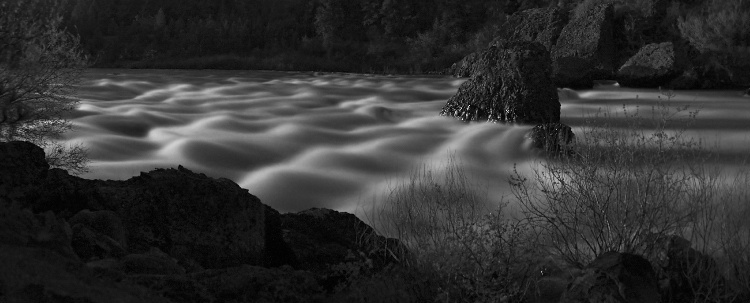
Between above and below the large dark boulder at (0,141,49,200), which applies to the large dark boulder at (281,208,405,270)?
below

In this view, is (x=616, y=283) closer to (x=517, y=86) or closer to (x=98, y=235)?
(x=98, y=235)

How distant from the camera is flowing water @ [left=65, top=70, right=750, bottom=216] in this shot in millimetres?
8180

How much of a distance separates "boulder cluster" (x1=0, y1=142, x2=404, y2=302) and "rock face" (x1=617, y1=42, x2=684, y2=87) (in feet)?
47.1

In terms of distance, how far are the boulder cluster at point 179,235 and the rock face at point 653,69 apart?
14.4m

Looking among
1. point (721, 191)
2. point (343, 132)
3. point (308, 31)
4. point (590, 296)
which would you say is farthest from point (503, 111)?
point (308, 31)

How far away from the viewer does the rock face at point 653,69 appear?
1730 cm

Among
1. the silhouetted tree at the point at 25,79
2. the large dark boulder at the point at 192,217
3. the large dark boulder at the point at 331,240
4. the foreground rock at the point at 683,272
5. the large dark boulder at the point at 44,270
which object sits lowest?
the foreground rock at the point at 683,272

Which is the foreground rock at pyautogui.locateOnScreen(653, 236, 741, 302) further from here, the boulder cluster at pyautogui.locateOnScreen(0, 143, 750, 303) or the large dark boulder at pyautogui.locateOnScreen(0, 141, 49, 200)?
the large dark boulder at pyautogui.locateOnScreen(0, 141, 49, 200)

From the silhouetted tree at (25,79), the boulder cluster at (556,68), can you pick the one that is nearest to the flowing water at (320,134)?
the boulder cluster at (556,68)

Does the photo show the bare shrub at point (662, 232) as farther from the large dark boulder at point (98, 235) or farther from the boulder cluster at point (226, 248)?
the large dark boulder at point (98, 235)

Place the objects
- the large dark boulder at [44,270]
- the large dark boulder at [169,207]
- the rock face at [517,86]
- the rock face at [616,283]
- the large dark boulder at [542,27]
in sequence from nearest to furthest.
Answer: the large dark boulder at [44,270], the rock face at [616,283], the large dark boulder at [169,207], the rock face at [517,86], the large dark boulder at [542,27]

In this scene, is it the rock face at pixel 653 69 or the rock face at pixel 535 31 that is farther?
the rock face at pixel 535 31

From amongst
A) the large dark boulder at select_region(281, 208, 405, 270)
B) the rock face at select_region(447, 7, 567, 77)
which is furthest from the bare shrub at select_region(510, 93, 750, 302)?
the rock face at select_region(447, 7, 567, 77)

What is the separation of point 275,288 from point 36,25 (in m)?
4.96
